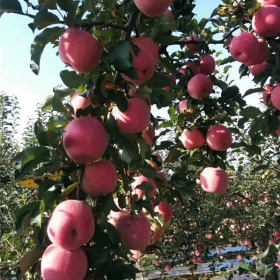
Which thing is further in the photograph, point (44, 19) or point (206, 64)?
point (206, 64)

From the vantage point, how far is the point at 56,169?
1174mm

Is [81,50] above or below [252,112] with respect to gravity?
above

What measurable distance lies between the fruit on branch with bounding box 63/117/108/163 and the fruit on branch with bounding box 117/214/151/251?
0.40 m

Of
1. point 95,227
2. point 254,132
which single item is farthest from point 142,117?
point 254,132

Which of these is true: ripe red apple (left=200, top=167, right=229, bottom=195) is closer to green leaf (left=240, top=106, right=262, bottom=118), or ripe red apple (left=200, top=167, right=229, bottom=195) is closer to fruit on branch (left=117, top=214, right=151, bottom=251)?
green leaf (left=240, top=106, right=262, bottom=118)

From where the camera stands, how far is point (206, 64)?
2.25 meters

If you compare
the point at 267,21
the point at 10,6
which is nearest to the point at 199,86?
the point at 267,21


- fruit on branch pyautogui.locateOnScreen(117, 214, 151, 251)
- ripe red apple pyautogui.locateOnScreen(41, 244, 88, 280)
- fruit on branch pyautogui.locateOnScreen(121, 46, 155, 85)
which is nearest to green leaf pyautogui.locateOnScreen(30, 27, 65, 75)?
fruit on branch pyautogui.locateOnScreen(121, 46, 155, 85)

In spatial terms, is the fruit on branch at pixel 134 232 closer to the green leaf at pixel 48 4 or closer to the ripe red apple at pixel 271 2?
the green leaf at pixel 48 4

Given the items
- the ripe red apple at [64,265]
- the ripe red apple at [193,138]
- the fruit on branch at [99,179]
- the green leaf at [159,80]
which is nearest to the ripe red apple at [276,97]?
the ripe red apple at [193,138]

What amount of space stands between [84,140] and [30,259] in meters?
0.45

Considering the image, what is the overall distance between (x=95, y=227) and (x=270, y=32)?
4.39 feet

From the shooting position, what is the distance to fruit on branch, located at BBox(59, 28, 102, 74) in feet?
3.52

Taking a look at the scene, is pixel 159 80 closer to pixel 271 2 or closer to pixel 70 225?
pixel 70 225
